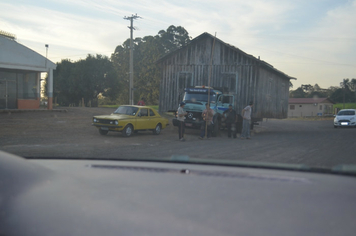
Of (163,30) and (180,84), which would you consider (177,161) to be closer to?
(180,84)

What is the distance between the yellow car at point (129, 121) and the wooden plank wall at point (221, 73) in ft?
24.8

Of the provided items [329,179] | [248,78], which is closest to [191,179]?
[329,179]

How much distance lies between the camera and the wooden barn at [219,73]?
24.1 metres

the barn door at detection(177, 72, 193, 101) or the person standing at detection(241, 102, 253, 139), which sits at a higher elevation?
the barn door at detection(177, 72, 193, 101)

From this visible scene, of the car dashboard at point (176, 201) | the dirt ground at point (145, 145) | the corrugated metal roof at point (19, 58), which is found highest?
the corrugated metal roof at point (19, 58)

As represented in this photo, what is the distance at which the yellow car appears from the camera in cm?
1562

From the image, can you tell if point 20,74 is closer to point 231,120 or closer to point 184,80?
point 184,80

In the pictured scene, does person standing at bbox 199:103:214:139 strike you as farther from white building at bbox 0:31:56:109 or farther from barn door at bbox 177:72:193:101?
white building at bbox 0:31:56:109

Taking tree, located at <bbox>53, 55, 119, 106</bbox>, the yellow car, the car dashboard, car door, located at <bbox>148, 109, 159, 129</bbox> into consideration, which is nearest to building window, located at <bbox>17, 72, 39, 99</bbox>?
the yellow car

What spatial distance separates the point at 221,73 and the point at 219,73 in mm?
153

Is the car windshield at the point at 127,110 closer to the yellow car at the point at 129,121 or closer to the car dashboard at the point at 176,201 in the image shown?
the yellow car at the point at 129,121

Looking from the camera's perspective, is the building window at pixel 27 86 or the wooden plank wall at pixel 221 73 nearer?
the wooden plank wall at pixel 221 73

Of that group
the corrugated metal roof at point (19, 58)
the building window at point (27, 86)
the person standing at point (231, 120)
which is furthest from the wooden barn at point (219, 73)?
the building window at point (27, 86)

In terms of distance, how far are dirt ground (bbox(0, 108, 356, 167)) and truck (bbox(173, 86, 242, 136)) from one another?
129cm
